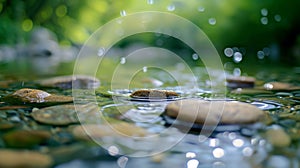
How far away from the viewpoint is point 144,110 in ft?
4.13

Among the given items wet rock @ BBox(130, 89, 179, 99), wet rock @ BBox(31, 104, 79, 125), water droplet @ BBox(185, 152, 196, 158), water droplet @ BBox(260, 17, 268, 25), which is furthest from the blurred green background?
water droplet @ BBox(185, 152, 196, 158)

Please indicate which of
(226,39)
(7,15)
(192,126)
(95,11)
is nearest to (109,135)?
(192,126)

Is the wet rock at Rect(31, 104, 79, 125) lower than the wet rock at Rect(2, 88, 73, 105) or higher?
lower

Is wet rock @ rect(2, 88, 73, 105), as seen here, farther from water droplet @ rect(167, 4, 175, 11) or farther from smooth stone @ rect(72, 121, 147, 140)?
water droplet @ rect(167, 4, 175, 11)

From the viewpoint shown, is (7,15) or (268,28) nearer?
(7,15)

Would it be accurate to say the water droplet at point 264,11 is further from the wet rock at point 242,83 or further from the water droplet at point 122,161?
the water droplet at point 122,161

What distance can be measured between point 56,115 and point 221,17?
7846 mm

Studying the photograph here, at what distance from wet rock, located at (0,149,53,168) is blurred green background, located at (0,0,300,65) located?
22.3ft

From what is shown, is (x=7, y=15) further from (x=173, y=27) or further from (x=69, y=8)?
(x=173, y=27)

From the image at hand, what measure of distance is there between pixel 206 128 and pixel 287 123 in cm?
26

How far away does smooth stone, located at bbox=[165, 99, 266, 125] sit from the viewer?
106 cm

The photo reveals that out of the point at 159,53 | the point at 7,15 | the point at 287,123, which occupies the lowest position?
the point at 287,123

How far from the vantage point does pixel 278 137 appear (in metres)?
0.96

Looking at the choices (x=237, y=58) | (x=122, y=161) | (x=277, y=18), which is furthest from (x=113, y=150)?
(x=277, y=18)
